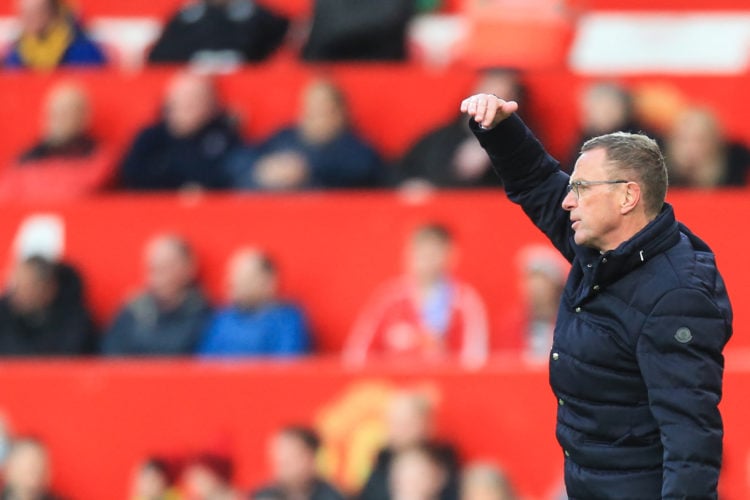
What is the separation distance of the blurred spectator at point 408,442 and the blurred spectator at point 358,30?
302cm

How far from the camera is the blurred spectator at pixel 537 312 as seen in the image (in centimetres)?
749

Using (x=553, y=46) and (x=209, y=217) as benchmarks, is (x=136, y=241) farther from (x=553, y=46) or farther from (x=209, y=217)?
(x=553, y=46)

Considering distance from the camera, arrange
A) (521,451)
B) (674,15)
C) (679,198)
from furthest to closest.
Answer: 1. (674,15)
2. (679,198)
3. (521,451)

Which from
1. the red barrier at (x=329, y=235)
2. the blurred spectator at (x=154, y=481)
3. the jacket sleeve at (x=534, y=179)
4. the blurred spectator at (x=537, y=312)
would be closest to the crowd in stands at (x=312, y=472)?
the blurred spectator at (x=154, y=481)

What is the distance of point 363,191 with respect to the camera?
8.77 metres

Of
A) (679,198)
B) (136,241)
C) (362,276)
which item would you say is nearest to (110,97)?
(136,241)

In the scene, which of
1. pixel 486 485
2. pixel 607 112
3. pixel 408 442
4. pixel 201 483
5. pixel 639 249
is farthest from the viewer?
pixel 607 112

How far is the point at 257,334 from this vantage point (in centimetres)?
789

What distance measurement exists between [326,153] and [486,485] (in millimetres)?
2601

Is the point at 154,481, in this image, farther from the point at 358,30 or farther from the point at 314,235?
the point at 358,30

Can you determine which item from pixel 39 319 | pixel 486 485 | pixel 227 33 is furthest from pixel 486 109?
pixel 227 33

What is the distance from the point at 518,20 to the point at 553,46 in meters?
0.27

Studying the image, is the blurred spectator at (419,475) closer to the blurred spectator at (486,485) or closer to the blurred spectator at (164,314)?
the blurred spectator at (486,485)

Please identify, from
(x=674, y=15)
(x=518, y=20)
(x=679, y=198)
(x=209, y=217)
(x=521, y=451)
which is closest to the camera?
(x=521, y=451)
